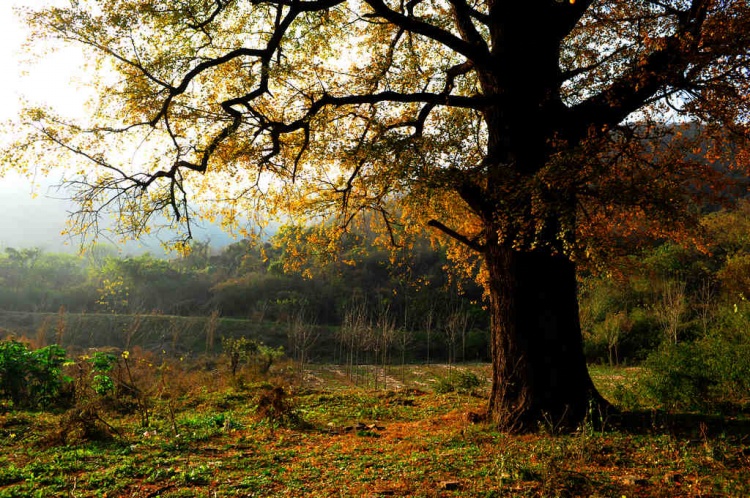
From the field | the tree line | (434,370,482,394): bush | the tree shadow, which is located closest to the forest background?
the tree line

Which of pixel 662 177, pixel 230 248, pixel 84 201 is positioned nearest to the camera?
pixel 662 177

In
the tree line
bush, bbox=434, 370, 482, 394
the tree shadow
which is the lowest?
bush, bbox=434, 370, 482, 394

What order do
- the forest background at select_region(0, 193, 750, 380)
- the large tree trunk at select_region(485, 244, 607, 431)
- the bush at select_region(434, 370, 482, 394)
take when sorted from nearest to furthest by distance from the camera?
the large tree trunk at select_region(485, 244, 607, 431) → the bush at select_region(434, 370, 482, 394) → the forest background at select_region(0, 193, 750, 380)

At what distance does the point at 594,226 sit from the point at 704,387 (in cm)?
285

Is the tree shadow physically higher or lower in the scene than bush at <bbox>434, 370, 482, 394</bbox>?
higher

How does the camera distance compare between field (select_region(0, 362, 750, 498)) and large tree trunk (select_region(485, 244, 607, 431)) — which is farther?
large tree trunk (select_region(485, 244, 607, 431))

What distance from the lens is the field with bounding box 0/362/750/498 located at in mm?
3736

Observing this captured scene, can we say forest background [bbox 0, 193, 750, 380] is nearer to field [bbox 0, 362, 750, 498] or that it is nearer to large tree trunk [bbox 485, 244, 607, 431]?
large tree trunk [bbox 485, 244, 607, 431]

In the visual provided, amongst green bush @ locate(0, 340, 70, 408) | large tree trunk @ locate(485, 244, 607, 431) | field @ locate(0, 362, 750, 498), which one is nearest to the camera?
field @ locate(0, 362, 750, 498)

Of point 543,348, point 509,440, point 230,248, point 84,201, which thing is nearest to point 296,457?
point 509,440

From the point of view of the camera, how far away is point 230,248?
150 ft

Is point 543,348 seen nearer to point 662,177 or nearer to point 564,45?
point 662,177

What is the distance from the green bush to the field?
88cm

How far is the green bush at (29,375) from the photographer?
796 centimetres
